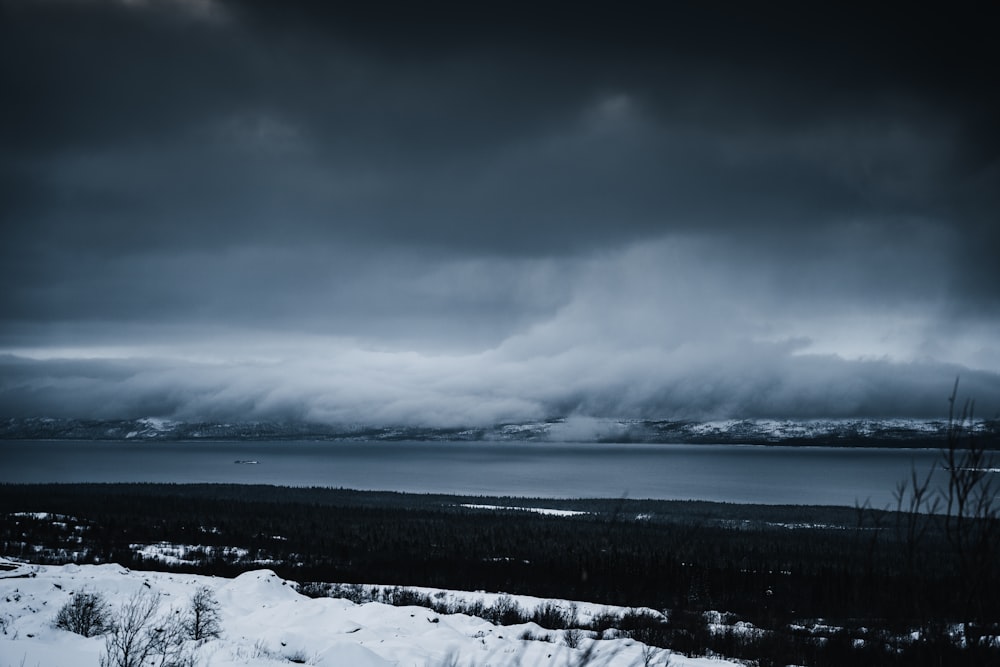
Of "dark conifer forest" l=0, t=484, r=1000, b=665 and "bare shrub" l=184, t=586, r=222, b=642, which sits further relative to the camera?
"dark conifer forest" l=0, t=484, r=1000, b=665

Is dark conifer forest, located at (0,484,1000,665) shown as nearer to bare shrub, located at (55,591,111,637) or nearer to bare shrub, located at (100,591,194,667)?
bare shrub, located at (100,591,194,667)

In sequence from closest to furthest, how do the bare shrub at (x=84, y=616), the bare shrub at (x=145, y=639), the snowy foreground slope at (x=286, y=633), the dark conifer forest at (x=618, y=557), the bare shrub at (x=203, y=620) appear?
the bare shrub at (x=145, y=639)
the snowy foreground slope at (x=286, y=633)
the bare shrub at (x=203, y=620)
the bare shrub at (x=84, y=616)
the dark conifer forest at (x=618, y=557)

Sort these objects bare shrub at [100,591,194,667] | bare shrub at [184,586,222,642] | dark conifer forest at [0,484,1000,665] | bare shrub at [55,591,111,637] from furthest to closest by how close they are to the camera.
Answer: dark conifer forest at [0,484,1000,665] → bare shrub at [55,591,111,637] → bare shrub at [184,586,222,642] → bare shrub at [100,591,194,667]

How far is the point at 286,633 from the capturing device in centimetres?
1427

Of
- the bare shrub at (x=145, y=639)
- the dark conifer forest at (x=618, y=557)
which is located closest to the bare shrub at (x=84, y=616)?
the bare shrub at (x=145, y=639)

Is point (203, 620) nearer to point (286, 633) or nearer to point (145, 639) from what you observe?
point (145, 639)

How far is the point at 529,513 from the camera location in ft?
246

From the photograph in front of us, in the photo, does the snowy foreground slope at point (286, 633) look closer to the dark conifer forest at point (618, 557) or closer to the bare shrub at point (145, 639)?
the bare shrub at point (145, 639)

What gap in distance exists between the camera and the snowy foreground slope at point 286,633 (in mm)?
12016

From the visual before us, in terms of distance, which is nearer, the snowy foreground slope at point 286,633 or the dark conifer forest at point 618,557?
the snowy foreground slope at point 286,633

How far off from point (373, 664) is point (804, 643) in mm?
13106

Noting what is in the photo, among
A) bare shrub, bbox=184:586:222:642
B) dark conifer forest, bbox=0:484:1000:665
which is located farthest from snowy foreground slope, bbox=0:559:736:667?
dark conifer forest, bbox=0:484:1000:665

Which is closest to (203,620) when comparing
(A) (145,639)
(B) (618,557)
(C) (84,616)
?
(A) (145,639)

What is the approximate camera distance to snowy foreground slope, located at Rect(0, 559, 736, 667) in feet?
39.4
